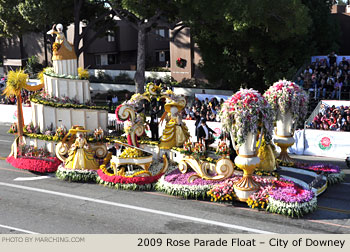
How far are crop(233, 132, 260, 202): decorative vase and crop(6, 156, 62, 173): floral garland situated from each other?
8921mm

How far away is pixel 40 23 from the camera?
34.4 m

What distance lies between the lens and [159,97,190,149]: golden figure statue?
786 inches

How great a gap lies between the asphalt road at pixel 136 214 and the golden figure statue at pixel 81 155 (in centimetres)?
91

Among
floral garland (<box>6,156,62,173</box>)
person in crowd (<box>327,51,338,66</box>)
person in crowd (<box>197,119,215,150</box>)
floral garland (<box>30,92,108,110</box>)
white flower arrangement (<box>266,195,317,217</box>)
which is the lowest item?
white flower arrangement (<box>266,195,317,217</box>)

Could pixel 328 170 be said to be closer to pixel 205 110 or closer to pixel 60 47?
pixel 205 110

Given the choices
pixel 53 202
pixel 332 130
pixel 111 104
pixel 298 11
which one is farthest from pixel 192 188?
pixel 111 104

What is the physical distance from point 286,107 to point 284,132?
128 cm

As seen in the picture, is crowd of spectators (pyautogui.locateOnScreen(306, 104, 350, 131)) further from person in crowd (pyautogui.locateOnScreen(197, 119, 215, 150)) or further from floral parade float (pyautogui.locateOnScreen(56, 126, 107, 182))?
floral parade float (pyautogui.locateOnScreen(56, 126, 107, 182))

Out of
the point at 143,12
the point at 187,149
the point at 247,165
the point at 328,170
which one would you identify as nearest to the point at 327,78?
the point at 328,170

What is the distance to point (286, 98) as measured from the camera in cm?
1981

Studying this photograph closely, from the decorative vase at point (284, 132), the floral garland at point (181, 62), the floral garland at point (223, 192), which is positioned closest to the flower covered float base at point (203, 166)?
the floral garland at point (223, 192)

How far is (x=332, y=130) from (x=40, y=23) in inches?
866

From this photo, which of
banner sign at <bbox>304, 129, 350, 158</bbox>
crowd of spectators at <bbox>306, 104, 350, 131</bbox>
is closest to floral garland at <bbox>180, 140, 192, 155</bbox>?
banner sign at <bbox>304, 129, 350, 158</bbox>

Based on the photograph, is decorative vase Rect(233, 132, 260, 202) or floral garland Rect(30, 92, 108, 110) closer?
decorative vase Rect(233, 132, 260, 202)
